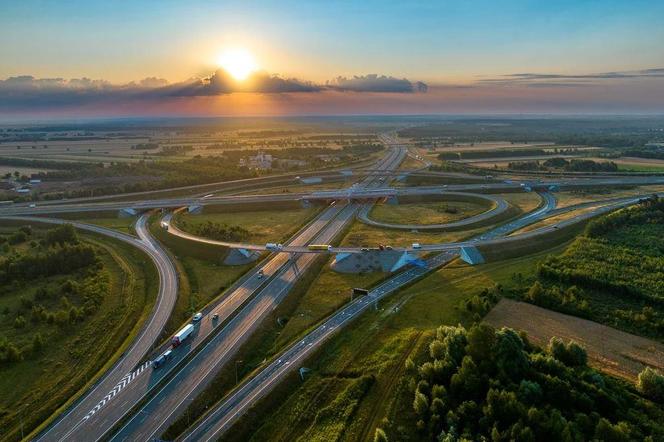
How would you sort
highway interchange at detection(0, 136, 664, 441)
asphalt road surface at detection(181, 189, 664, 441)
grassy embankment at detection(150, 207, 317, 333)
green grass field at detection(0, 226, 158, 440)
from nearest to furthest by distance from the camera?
asphalt road surface at detection(181, 189, 664, 441) → highway interchange at detection(0, 136, 664, 441) → green grass field at detection(0, 226, 158, 440) → grassy embankment at detection(150, 207, 317, 333)

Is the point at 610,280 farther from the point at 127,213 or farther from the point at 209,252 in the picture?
the point at 127,213

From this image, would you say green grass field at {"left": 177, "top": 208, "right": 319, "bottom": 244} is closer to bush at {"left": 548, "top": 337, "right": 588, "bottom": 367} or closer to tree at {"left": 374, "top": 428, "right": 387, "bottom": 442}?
bush at {"left": 548, "top": 337, "right": 588, "bottom": 367}

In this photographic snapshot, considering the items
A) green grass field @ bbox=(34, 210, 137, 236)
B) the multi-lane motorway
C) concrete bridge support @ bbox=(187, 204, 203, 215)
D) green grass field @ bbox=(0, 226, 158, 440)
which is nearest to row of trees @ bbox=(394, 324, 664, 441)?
the multi-lane motorway

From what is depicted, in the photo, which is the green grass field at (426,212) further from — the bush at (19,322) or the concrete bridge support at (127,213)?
the bush at (19,322)

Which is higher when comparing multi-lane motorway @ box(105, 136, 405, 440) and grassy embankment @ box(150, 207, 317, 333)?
grassy embankment @ box(150, 207, 317, 333)

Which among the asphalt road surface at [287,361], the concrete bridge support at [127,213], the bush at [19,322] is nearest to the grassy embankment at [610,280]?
the asphalt road surface at [287,361]

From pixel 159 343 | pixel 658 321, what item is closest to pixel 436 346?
pixel 658 321
